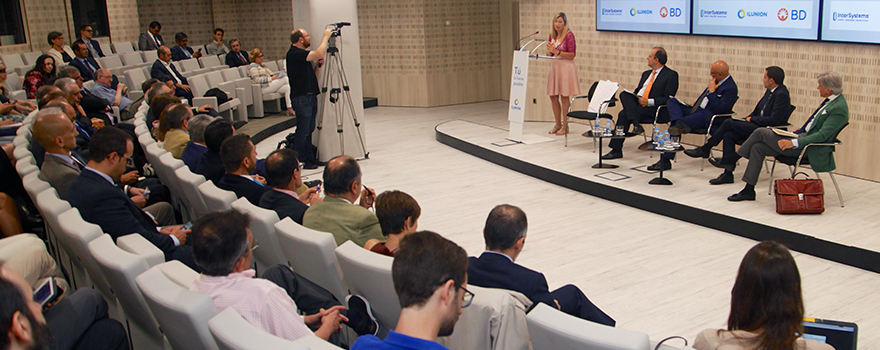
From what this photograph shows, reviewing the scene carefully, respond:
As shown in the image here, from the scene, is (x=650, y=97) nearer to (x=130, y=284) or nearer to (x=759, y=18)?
(x=759, y=18)

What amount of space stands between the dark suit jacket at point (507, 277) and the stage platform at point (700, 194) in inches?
125

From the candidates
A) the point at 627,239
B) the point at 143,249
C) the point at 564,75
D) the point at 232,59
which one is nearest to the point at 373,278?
the point at 143,249

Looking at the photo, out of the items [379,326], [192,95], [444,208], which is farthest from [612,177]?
[192,95]

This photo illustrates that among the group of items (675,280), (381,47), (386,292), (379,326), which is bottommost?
(675,280)

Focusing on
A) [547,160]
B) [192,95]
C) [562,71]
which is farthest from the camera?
[192,95]

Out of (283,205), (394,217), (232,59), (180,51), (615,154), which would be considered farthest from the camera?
(180,51)

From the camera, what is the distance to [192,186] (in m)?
4.30

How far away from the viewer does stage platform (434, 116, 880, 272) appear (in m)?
5.16

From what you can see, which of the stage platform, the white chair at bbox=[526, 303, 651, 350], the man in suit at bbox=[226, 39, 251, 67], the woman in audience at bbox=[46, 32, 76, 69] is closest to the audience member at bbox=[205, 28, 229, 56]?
the man in suit at bbox=[226, 39, 251, 67]

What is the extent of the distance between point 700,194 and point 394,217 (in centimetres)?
403

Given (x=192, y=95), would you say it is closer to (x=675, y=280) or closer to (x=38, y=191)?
(x=38, y=191)

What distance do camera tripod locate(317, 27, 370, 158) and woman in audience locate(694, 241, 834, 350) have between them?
21.5 ft

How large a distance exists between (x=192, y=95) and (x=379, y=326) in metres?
7.98

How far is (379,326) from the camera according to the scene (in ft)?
9.78
